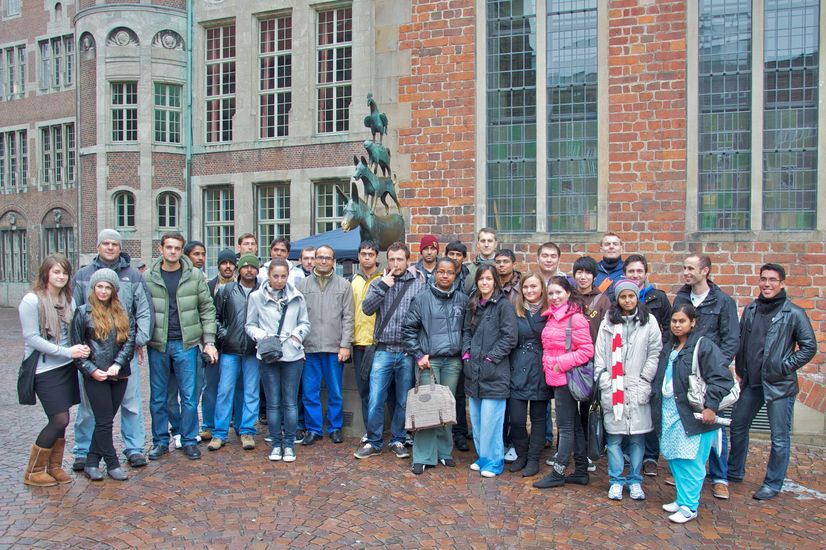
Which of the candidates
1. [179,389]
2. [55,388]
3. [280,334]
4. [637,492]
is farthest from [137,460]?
[637,492]

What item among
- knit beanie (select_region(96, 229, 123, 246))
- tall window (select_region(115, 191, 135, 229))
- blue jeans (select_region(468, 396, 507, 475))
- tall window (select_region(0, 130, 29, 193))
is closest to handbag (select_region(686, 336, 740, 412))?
blue jeans (select_region(468, 396, 507, 475))

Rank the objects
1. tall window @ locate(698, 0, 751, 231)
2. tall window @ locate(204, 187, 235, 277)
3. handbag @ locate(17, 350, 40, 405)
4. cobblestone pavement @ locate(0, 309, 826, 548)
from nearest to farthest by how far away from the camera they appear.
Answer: cobblestone pavement @ locate(0, 309, 826, 548) → handbag @ locate(17, 350, 40, 405) → tall window @ locate(698, 0, 751, 231) → tall window @ locate(204, 187, 235, 277)

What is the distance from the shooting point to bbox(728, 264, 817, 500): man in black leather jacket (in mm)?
5840

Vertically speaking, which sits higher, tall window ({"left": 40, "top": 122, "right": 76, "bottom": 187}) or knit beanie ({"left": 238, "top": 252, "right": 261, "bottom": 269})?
tall window ({"left": 40, "top": 122, "right": 76, "bottom": 187})

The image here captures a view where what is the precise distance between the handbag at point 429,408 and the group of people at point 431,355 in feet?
0.67

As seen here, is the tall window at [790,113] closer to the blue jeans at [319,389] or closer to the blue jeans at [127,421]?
the blue jeans at [319,389]

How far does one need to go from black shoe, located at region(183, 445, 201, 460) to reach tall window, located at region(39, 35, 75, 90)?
1106 inches

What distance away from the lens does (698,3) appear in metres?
8.78

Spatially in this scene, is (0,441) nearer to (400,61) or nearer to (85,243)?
(400,61)

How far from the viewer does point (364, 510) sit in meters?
5.45

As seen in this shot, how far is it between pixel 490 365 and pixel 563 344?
630 mm

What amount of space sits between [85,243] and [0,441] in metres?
21.9

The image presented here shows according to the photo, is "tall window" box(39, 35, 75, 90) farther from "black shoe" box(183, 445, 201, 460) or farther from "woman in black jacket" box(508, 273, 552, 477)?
"woman in black jacket" box(508, 273, 552, 477)

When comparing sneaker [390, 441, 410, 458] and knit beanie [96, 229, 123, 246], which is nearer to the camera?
knit beanie [96, 229, 123, 246]
